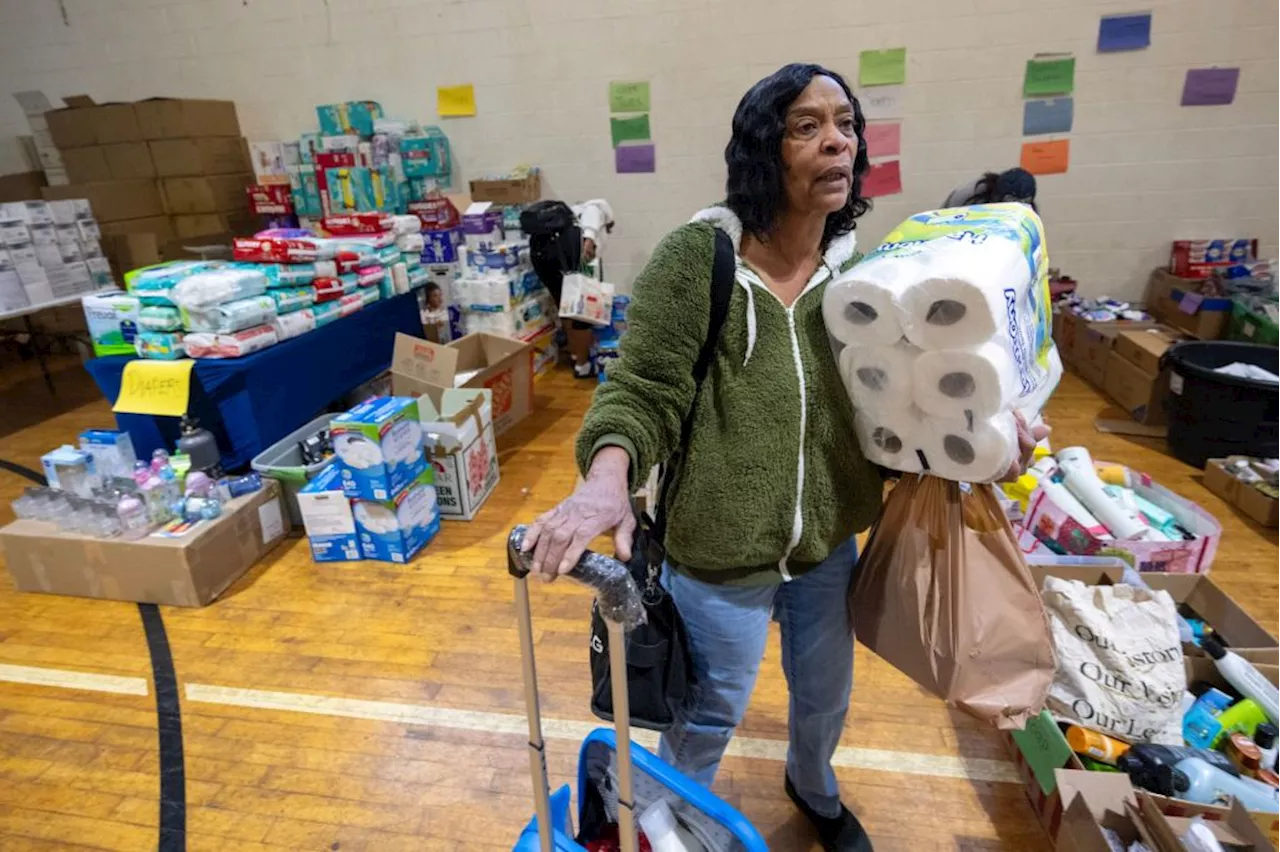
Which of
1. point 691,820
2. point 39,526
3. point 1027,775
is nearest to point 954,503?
point 691,820

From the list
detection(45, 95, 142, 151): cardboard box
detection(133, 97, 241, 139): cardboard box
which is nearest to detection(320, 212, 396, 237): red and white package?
detection(133, 97, 241, 139): cardboard box

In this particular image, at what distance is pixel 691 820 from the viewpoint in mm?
1006

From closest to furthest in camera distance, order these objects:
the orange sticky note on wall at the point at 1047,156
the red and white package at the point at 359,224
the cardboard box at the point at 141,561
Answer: the cardboard box at the point at 141,561 < the red and white package at the point at 359,224 < the orange sticky note on wall at the point at 1047,156

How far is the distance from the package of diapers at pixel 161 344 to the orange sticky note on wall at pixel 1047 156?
4420 mm

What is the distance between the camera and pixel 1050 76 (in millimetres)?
4078

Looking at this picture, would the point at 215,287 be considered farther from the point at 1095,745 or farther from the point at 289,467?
the point at 1095,745

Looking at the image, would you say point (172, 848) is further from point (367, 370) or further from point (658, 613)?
point (367, 370)

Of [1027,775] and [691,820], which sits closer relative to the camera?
[691,820]

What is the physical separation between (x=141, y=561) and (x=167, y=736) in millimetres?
745

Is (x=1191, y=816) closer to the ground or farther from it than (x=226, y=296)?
closer to the ground

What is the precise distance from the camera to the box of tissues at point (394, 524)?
8.64 feet

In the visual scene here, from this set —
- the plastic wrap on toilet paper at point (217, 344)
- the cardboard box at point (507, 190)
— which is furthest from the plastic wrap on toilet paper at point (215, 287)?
the cardboard box at point (507, 190)

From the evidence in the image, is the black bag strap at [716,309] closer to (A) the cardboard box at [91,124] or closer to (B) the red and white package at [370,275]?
(B) the red and white package at [370,275]

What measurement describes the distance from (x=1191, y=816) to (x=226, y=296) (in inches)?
123
